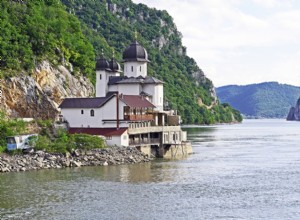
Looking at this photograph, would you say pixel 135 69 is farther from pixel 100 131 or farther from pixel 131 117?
pixel 100 131

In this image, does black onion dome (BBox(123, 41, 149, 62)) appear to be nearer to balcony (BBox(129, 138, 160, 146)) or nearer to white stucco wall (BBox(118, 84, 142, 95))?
white stucco wall (BBox(118, 84, 142, 95))

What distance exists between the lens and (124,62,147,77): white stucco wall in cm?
8425

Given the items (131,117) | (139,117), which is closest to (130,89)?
(139,117)

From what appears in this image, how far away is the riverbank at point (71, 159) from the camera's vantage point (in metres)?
59.7

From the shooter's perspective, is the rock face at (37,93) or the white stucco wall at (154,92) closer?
the rock face at (37,93)

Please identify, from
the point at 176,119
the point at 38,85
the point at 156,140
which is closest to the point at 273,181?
the point at 156,140

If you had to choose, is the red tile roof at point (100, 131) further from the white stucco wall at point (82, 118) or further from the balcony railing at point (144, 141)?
the balcony railing at point (144, 141)

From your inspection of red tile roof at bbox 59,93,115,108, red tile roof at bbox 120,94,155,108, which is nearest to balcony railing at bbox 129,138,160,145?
red tile roof at bbox 120,94,155,108

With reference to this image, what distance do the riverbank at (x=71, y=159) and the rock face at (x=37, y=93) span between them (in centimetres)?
1604

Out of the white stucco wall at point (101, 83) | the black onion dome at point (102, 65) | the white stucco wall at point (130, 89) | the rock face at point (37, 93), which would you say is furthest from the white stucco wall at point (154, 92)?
the rock face at point (37, 93)

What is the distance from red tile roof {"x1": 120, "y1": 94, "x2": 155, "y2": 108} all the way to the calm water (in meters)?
7.64

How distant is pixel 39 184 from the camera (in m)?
51.2

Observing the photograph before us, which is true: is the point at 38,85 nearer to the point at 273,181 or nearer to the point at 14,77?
the point at 14,77

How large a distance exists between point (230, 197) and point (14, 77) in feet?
136
